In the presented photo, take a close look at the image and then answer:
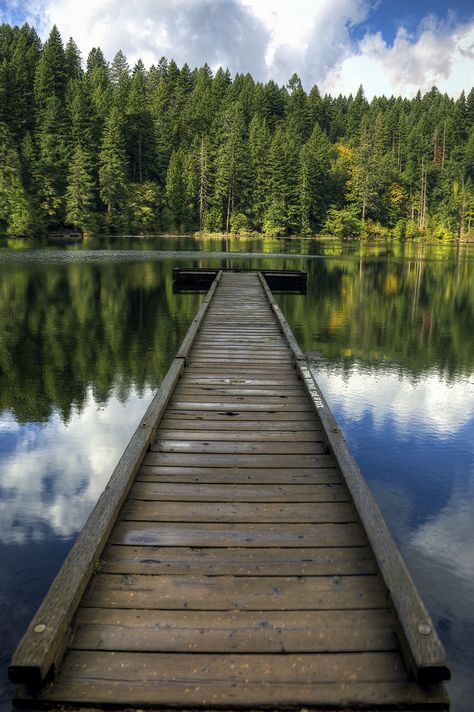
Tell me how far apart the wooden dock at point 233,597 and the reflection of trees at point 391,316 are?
8.83 m

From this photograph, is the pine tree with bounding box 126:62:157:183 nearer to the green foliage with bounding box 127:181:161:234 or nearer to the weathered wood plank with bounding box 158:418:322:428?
the green foliage with bounding box 127:181:161:234

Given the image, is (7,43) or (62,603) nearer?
(62,603)

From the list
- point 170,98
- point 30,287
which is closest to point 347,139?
point 170,98

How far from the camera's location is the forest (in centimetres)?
6550

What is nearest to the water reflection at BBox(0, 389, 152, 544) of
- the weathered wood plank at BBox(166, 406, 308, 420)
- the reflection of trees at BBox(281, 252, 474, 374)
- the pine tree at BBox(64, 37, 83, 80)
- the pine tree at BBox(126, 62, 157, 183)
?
the weathered wood plank at BBox(166, 406, 308, 420)

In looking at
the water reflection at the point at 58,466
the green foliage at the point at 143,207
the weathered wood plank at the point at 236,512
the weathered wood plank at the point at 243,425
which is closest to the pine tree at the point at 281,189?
the green foliage at the point at 143,207

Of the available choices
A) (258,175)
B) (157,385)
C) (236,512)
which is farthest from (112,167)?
(236,512)

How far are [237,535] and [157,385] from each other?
24.7 feet

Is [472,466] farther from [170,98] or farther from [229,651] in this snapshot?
[170,98]

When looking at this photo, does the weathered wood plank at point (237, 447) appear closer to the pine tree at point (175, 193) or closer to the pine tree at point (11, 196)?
the pine tree at point (11, 196)

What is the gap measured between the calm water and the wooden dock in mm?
1173

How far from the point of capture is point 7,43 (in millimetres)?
89812

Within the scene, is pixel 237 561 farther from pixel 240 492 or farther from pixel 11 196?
pixel 11 196

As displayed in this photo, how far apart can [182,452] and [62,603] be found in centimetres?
263
